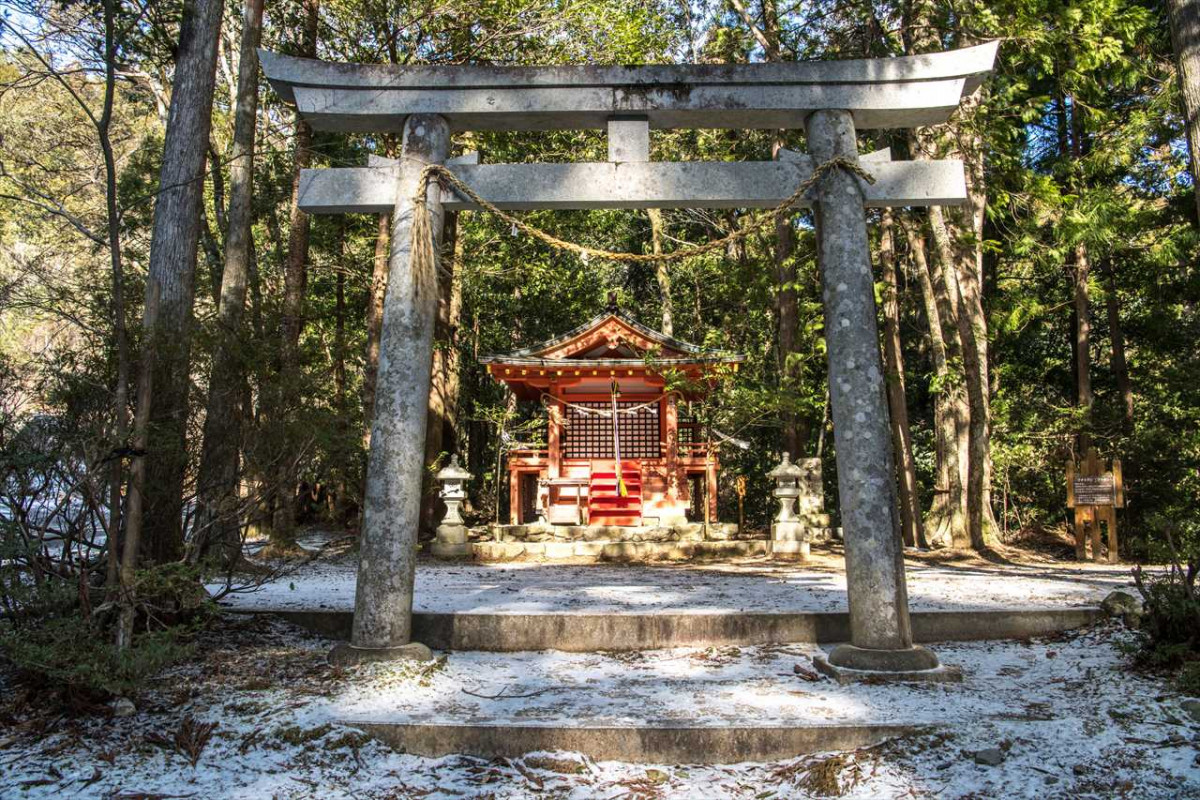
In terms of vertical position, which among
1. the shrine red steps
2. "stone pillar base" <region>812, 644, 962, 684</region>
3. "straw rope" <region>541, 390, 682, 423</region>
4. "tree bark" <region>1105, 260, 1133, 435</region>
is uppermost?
"tree bark" <region>1105, 260, 1133, 435</region>

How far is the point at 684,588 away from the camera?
782cm

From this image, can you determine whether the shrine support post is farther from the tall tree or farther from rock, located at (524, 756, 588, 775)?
the tall tree

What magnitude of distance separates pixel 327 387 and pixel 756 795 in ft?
14.2

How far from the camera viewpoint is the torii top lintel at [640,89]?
15.9 feet

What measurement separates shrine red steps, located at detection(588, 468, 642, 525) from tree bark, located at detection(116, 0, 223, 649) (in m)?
10.3

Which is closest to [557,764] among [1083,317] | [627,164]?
[627,164]

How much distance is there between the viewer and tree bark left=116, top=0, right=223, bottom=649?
386 cm

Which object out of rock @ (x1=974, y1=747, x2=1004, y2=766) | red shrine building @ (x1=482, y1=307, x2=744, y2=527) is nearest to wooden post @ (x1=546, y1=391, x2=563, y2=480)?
red shrine building @ (x1=482, y1=307, x2=744, y2=527)

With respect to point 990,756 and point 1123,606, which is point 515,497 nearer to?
point 1123,606

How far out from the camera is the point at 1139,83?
1227 cm

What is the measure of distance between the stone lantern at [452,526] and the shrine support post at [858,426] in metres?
7.99

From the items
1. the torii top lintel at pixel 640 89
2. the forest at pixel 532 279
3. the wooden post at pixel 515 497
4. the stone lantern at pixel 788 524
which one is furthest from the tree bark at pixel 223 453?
the wooden post at pixel 515 497

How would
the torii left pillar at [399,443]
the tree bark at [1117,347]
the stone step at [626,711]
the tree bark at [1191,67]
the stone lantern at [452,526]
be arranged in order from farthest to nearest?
the tree bark at [1117,347], the stone lantern at [452,526], the tree bark at [1191,67], the torii left pillar at [399,443], the stone step at [626,711]

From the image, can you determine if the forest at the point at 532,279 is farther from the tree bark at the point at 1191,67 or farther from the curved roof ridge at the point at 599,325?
the curved roof ridge at the point at 599,325
